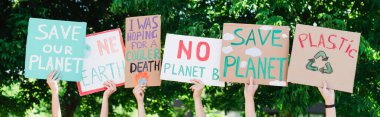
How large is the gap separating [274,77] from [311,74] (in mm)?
284

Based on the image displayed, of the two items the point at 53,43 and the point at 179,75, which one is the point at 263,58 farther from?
the point at 53,43

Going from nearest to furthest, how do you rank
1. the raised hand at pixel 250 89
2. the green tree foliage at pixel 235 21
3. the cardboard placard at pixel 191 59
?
the raised hand at pixel 250 89 < the cardboard placard at pixel 191 59 < the green tree foliage at pixel 235 21

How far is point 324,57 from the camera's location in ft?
14.2

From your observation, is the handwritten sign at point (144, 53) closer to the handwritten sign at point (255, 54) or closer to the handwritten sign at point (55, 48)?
the handwritten sign at point (55, 48)

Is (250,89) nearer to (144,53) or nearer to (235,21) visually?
(144,53)

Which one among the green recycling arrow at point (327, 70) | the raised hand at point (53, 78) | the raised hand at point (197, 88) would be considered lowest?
the raised hand at point (197, 88)

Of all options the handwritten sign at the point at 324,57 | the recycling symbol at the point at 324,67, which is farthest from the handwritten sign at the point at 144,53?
the recycling symbol at the point at 324,67

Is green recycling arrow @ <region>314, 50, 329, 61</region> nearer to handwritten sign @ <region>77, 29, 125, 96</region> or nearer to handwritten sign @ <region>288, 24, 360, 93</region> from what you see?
handwritten sign @ <region>288, 24, 360, 93</region>

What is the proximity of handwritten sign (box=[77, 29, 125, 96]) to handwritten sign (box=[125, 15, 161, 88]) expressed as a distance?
106mm

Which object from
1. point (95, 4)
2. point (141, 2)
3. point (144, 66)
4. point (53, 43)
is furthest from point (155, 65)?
point (95, 4)

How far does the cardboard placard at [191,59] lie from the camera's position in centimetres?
462

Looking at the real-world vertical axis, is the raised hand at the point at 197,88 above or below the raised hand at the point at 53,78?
below

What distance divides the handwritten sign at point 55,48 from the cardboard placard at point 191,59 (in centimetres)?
73

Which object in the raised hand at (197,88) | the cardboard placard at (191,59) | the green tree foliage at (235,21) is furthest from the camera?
the green tree foliage at (235,21)
